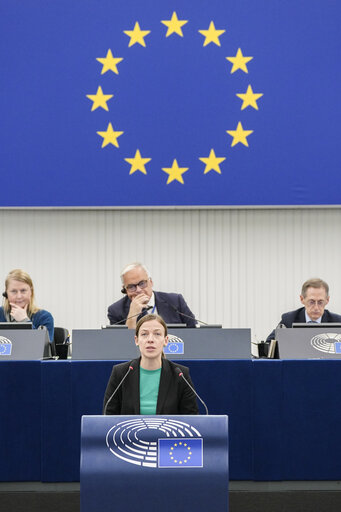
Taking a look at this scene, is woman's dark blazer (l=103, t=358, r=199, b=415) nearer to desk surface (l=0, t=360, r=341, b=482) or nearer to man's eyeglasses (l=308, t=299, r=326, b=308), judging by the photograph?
desk surface (l=0, t=360, r=341, b=482)

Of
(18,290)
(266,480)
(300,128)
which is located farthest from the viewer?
(300,128)

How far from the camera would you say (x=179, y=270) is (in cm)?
845

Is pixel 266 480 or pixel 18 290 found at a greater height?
pixel 18 290

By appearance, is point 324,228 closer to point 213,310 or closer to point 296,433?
point 213,310

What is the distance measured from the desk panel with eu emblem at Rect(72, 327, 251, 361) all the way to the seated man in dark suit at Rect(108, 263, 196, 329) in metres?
0.47

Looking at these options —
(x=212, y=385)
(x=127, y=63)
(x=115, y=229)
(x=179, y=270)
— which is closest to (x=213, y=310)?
(x=179, y=270)

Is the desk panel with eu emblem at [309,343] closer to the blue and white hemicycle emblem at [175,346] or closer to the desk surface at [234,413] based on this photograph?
the desk surface at [234,413]

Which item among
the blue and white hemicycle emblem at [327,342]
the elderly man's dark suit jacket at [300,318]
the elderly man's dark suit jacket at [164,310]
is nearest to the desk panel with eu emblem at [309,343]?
the blue and white hemicycle emblem at [327,342]

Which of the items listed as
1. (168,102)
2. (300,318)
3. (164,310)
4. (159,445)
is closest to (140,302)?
(164,310)

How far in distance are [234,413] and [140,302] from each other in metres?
1.37

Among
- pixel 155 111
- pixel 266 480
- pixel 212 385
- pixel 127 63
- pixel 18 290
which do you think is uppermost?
pixel 127 63

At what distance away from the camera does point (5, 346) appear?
5.34 meters

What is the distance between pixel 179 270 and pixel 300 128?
1974mm

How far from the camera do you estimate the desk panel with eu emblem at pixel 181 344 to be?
5301mm
